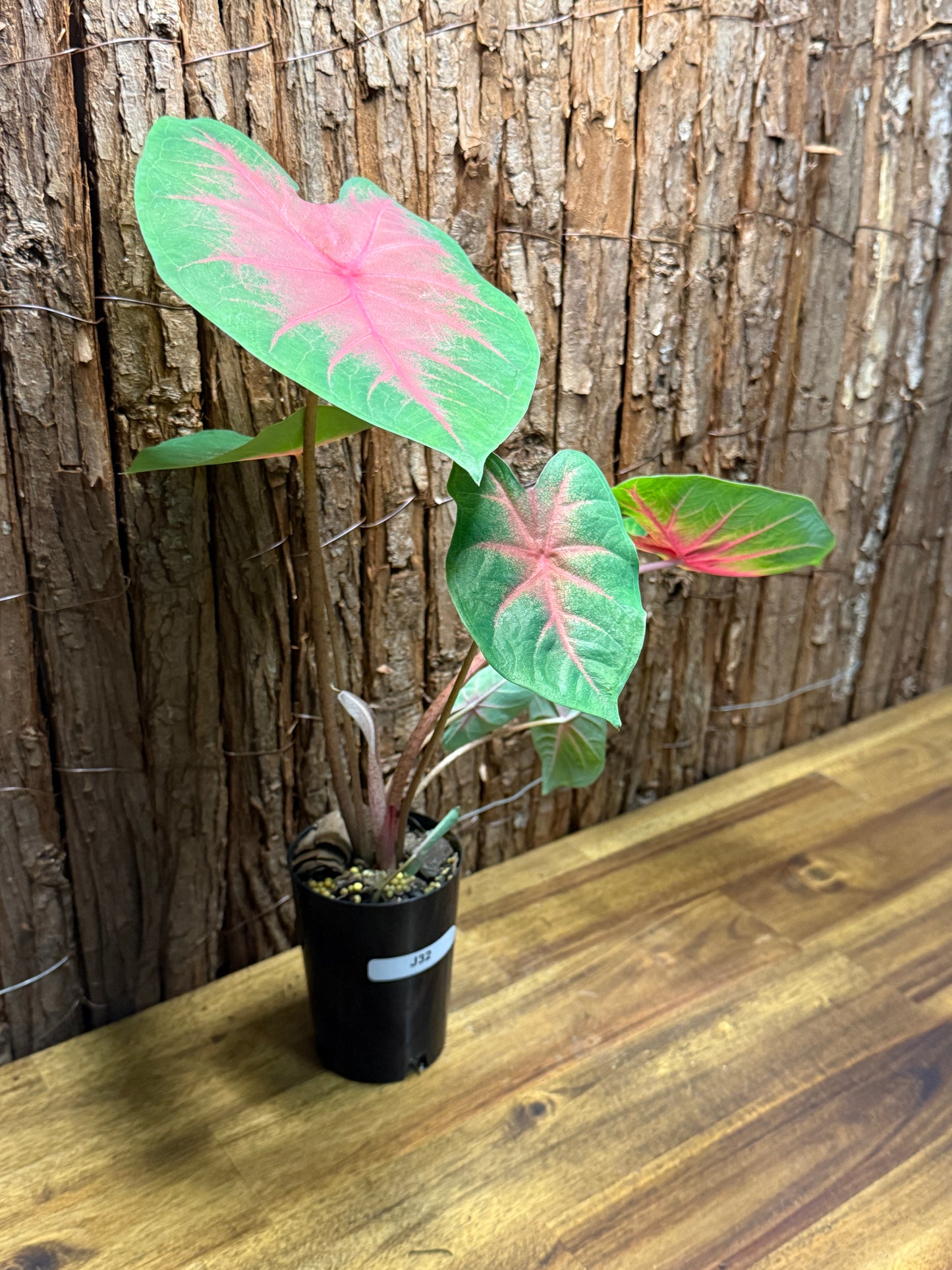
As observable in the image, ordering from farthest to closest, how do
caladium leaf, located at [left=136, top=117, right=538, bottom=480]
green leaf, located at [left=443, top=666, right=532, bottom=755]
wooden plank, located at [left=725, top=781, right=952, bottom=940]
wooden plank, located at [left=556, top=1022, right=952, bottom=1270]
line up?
wooden plank, located at [left=725, top=781, right=952, bottom=940] < green leaf, located at [left=443, top=666, right=532, bottom=755] < wooden plank, located at [left=556, top=1022, right=952, bottom=1270] < caladium leaf, located at [left=136, top=117, right=538, bottom=480]

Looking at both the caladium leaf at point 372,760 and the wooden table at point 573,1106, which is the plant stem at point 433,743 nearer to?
the caladium leaf at point 372,760

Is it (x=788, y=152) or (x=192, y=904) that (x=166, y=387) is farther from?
(x=788, y=152)

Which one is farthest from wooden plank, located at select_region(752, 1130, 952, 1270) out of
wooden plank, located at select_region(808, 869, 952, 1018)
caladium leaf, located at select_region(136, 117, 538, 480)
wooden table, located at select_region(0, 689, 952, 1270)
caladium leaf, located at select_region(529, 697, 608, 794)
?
caladium leaf, located at select_region(136, 117, 538, 480)

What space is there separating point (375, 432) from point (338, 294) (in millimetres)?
487

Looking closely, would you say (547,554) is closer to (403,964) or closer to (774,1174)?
(403,964)

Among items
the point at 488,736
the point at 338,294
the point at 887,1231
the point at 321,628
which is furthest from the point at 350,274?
the point at 887,1231

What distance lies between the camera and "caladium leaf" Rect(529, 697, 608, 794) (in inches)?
51.2

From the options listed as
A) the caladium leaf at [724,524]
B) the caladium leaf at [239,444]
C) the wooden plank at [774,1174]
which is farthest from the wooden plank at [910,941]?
the caladium leaf at [239,444]

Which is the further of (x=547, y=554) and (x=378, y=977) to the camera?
(x=378, y=977)

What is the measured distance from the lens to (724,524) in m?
1.02

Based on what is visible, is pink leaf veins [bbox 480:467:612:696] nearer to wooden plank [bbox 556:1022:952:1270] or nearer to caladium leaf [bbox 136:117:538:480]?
caladium leaf [bbox 136:117:538:480]

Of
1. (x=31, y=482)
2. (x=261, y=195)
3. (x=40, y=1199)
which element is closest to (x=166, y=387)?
(x=31, y=482)

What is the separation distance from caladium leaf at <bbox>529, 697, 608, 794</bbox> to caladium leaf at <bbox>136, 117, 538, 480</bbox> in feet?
1.99

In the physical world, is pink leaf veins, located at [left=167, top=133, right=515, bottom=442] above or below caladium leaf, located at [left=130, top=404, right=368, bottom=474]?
above
